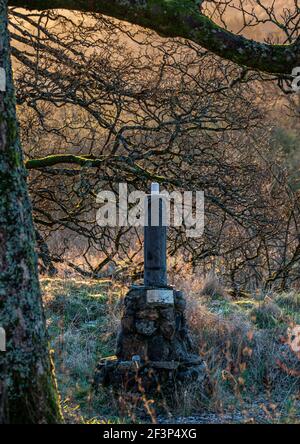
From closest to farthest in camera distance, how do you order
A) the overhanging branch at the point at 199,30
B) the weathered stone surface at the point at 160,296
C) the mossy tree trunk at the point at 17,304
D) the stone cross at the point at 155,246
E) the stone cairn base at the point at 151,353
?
1. the mossy tree trunk at the point at 17,304
2. the overhanging branch at the point at 199,30
3. the stone cairn base at the point at 151,353
4. the weathered stone surface at the point at 160,296
5. the stone cross at the point at 155,246

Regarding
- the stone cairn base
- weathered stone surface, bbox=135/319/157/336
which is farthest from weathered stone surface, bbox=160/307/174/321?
weathered stone surface, bbox=135/319/157/336

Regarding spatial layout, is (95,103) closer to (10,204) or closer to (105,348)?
(105,348)

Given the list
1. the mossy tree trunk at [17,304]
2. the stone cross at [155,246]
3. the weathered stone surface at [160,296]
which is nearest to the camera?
the mossy tree trunk at [17,304]

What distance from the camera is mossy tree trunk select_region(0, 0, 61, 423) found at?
4004 mm

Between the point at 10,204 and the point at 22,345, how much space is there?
0.80 metres

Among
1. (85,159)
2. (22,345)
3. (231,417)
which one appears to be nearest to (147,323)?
(231,417)

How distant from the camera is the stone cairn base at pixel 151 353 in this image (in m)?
5.89

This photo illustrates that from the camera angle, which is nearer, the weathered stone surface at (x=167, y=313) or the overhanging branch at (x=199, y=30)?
the overhanging branch at (x=199, y=30)

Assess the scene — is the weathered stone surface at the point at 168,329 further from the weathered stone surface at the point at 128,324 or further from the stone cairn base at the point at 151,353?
the weathered stone surface at the point at 128,324

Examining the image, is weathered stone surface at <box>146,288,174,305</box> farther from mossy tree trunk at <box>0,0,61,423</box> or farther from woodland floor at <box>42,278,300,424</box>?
mossy tree trunk at <box>0,0,61,423</box>

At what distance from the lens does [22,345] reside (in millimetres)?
4012

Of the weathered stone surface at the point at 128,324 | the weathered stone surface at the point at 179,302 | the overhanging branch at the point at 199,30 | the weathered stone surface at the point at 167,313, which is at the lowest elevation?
the weathered stone surface at the point at 128,324

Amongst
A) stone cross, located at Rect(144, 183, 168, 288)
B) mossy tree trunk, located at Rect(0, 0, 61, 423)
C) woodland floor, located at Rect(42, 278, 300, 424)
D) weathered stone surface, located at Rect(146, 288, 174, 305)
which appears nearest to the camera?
mossy tree trunk, located at Rect(0, 0, 61, 423)

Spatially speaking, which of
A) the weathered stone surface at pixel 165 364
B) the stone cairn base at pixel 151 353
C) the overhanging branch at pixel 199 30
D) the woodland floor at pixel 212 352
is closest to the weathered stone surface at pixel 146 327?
the stone cairn base at pixel 151 353
